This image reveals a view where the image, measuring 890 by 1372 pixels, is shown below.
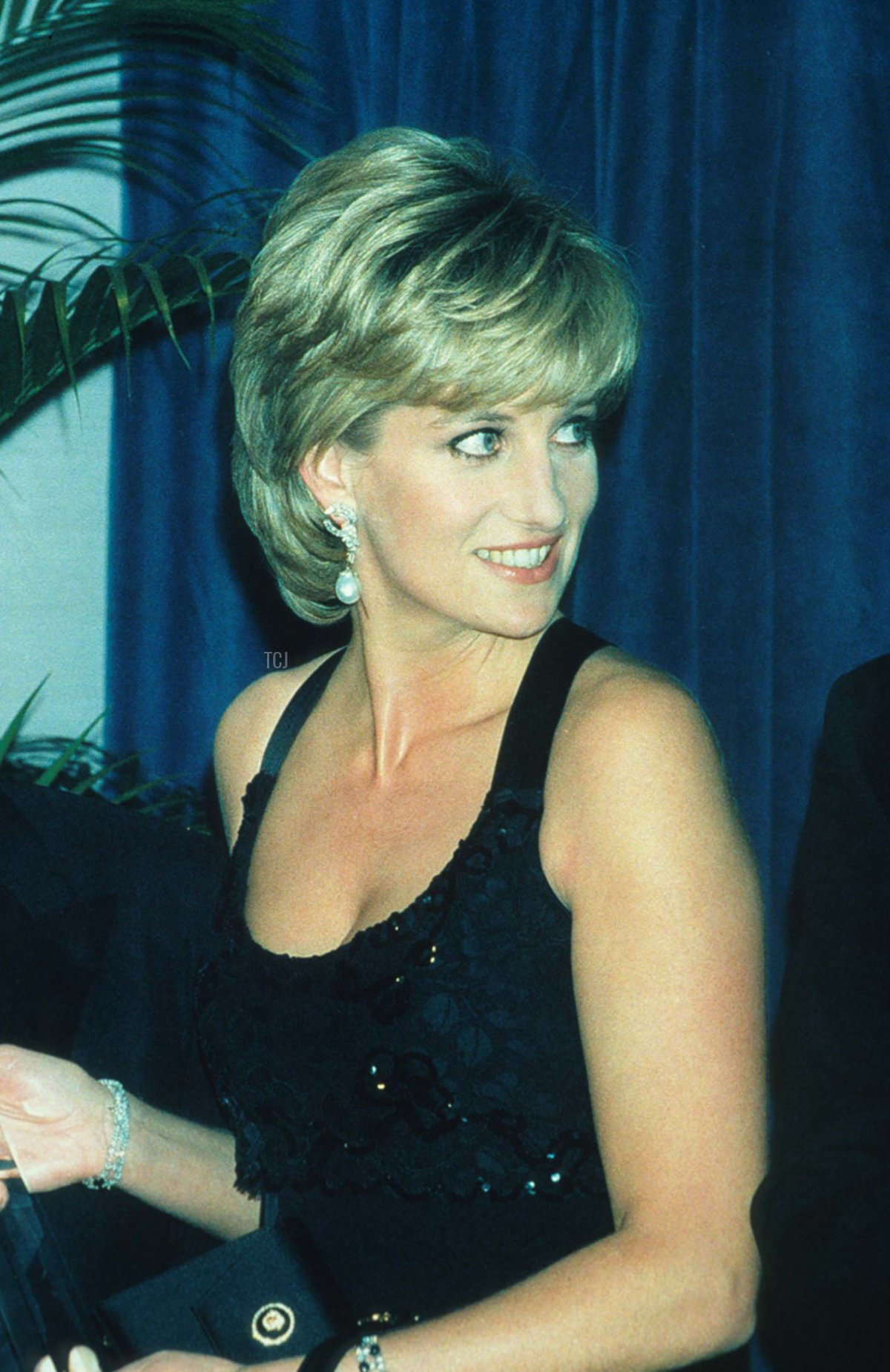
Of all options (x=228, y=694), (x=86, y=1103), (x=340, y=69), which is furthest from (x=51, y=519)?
(x=86, y=1103)

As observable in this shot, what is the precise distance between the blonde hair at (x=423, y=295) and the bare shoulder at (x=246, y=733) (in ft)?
1.07

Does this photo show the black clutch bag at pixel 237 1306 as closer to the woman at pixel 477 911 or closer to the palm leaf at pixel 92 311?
the woman at pixel 477 911

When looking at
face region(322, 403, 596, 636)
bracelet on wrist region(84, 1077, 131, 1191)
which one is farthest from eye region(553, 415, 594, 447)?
bracelet on wrist region(84, 1077, 131, 1191)

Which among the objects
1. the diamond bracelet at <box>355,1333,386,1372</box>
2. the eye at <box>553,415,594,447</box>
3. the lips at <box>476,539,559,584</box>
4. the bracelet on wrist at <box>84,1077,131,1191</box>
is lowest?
the diamond bracelet at <box>355,1333,386,1372</box>

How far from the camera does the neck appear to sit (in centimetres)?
136

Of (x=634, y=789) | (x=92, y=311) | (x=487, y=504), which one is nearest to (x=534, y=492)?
(x=487, y=504)

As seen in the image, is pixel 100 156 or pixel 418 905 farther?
pixel 100 156

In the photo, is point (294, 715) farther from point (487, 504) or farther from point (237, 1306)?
point (237, 1306)

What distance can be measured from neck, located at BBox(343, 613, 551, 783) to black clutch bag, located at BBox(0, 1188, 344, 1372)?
502mm

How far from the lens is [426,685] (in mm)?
1430

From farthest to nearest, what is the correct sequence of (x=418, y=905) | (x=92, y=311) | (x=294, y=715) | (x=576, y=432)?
(x=92, y=311) → (x=294, y=715) → (x=576, y=432) → (x=418, y=905)

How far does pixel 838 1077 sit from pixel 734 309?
1287mm

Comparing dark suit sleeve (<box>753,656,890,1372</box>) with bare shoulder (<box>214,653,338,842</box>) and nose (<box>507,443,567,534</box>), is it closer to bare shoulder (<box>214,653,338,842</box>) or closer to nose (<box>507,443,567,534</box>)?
nose (<box>507,443,567,534</box>)

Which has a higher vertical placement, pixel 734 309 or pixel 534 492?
pixel 734 309
